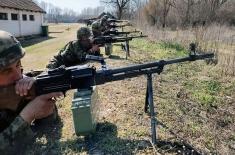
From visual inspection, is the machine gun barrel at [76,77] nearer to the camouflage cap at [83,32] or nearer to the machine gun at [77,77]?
the machine gun at [77,77]

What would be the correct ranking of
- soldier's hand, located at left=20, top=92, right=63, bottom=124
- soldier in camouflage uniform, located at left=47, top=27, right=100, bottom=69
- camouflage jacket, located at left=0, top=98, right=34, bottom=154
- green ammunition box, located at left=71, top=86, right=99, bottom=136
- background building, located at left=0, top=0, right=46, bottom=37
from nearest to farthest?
soldier's hand, located at left=20, top=92, right=63, bottom=124 < camouflage jacket, located at left=0, top=98, right=34, bottom=154 < green ammunition box, located at left=71, top=86, right=99, bottom=136 < soldier in camouflage uniform, located at left=47, top=27, right=100, bottom=69 < background building, located at left=0, top=0, right=46, bottom=37

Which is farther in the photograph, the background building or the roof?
the roof

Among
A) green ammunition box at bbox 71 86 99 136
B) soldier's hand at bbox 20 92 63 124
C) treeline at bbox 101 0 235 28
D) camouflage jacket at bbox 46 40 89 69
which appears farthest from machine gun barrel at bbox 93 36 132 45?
treeline at bbox 101 0 235 28

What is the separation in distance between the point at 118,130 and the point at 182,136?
42.1 inches

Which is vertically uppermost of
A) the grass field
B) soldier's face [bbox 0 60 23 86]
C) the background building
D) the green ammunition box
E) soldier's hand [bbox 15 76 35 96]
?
the background building

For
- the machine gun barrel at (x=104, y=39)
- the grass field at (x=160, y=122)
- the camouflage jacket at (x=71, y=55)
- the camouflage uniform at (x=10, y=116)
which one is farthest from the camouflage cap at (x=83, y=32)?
the camouflage uniform at (x=10, y=116)

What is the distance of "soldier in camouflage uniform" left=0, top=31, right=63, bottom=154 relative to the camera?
348 cm

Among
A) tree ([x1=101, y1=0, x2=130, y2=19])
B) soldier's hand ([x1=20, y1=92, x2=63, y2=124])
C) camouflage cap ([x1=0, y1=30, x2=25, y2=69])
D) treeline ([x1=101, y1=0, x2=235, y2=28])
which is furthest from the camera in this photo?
tree ([x1=101, y1=0, x2=130, y2=19])

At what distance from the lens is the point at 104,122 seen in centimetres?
568

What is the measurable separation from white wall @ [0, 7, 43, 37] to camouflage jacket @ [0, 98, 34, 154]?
70.2 feet

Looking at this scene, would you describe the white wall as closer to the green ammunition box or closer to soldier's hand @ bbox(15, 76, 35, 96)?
the green ammunition box

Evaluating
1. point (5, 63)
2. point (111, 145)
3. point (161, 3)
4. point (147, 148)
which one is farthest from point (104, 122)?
point (161, 3)

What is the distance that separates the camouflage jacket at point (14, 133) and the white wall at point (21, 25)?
21.4 m

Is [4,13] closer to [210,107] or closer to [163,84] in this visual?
[163,84]
